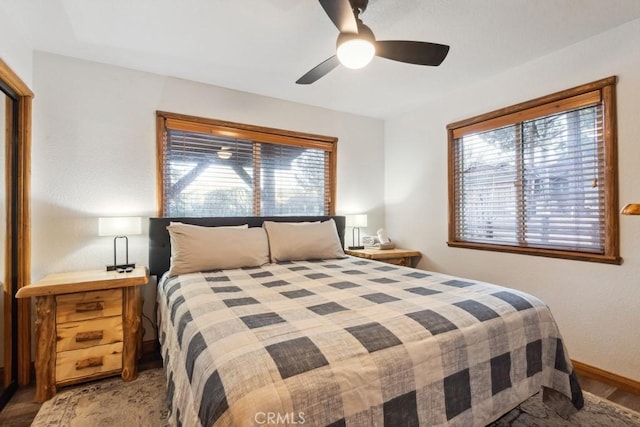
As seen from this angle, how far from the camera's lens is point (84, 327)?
2043 mm

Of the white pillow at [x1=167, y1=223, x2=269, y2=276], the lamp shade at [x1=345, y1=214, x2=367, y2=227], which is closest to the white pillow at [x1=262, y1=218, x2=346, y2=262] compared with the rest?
the white pillow at [x1=167, y1=223, x2=269, y2=276]

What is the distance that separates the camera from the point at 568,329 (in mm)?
2350

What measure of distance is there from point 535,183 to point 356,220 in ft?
5.79

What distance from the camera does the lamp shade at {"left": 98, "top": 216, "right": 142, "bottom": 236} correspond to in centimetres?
228

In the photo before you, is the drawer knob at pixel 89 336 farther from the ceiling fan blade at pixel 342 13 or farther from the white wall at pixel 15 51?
the ceiling fan blade at pixel 342 13

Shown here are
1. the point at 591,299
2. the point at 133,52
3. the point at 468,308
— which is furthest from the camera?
the point at 133,52

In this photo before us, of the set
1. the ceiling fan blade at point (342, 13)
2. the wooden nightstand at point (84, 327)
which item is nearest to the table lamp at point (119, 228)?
the wooden nightstand at point (84, 327)

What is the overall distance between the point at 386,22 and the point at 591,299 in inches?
95.8

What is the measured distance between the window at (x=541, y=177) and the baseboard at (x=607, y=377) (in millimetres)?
781

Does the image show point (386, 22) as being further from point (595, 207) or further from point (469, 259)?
point (469, 259)

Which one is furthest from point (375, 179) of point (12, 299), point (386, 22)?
point (12, 299)

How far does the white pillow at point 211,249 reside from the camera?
226 centimetres

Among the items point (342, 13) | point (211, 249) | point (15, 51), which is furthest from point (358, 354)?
point (15, 51)

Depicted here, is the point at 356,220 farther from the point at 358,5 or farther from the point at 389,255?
the point at 358,5
